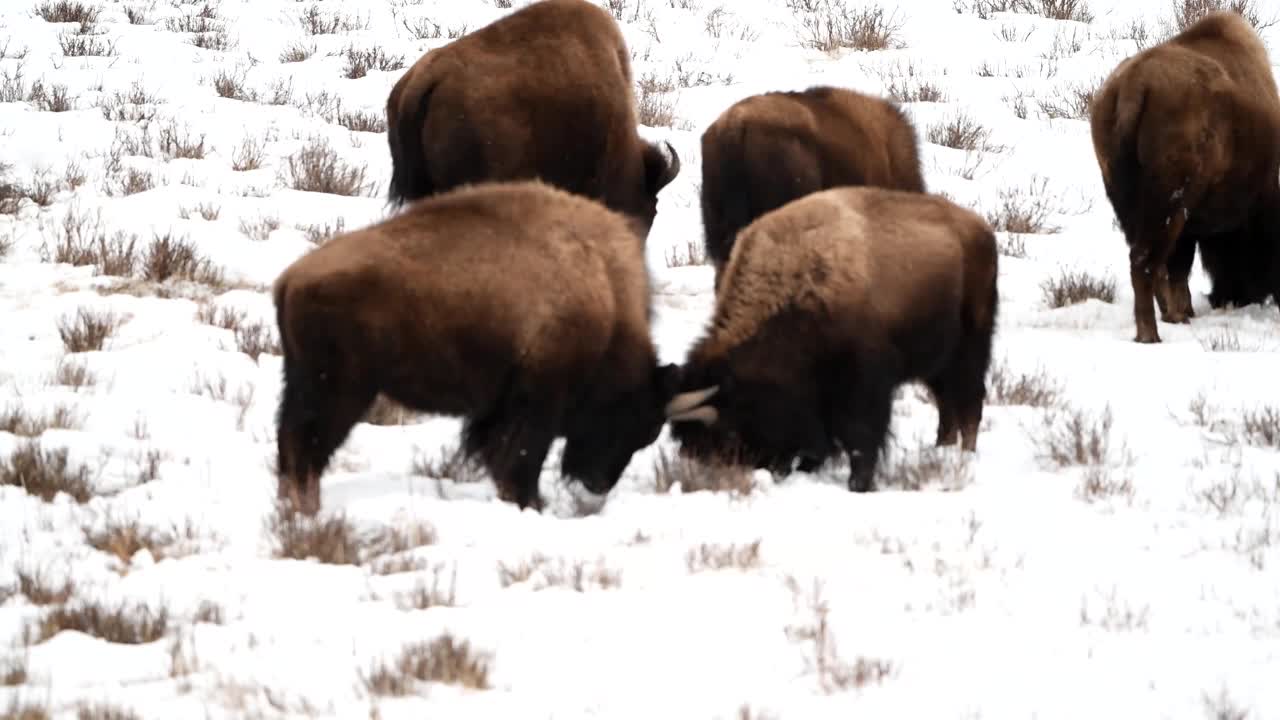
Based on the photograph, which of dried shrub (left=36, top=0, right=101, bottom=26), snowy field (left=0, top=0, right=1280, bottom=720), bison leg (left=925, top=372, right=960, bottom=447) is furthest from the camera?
dried shrub (left=36, top=0, right=101, bottom=26)

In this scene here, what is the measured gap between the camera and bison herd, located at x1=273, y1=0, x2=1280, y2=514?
17.9 ft

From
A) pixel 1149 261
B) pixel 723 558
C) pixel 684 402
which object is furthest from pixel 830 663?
pixel 1149 261

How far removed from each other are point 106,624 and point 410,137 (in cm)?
408

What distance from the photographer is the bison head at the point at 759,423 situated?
6.31 m

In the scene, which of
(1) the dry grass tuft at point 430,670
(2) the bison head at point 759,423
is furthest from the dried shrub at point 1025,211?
(1) the dry grass tuft at point 430,670

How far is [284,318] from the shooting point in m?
5.37

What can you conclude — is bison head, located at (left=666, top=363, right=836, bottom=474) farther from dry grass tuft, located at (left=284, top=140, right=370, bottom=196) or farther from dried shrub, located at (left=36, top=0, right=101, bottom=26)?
dried shrub, located at (left=36, top=0, right=101, bottom=26)

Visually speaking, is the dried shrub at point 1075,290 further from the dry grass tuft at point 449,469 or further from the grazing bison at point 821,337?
the dry grass tuft at point 449,469

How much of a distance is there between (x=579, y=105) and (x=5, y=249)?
360cm

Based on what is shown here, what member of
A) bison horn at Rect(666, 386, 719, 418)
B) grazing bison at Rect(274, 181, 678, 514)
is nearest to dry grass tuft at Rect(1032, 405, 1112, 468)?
bison horn at Rect(666, 386, 719, 418)

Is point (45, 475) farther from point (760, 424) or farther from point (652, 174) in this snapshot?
point (652, 174)

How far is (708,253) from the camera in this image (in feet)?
28.6

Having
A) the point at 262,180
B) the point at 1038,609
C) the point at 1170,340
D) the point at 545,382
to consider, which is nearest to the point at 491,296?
the point at 545,382

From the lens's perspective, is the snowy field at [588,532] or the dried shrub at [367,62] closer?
the snowy field at [588,532]
